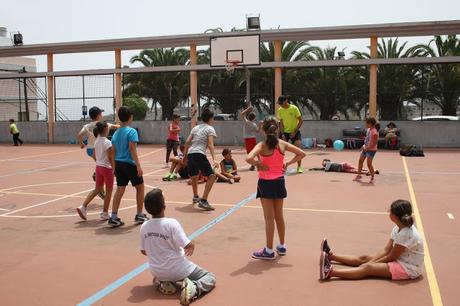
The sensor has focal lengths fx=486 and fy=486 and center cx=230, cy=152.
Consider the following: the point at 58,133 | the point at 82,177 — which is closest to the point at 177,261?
the point at 82,177

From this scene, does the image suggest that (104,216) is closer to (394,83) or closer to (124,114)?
(124,114)

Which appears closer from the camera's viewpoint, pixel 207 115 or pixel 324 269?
pixel 324 269

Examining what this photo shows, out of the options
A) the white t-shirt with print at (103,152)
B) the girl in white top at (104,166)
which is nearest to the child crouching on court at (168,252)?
the girl in white top at (104,166)

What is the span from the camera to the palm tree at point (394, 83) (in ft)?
81.5

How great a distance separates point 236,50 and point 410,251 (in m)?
19.1

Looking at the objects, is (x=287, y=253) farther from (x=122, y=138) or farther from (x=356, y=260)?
(x=122, y=138)

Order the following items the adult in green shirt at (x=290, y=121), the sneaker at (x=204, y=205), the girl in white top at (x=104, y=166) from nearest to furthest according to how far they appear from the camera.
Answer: the girl in white top at (x=104, y=166) → the sneaker at (x=204, y=205) → the adult in green shirt at (x=290, y=121)

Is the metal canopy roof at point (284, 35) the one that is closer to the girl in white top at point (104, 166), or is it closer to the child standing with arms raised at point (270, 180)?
the girl in white top at point (104, 166)

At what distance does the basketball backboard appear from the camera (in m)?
22.9

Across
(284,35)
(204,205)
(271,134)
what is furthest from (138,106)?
(271,134)

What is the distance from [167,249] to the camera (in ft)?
15.4

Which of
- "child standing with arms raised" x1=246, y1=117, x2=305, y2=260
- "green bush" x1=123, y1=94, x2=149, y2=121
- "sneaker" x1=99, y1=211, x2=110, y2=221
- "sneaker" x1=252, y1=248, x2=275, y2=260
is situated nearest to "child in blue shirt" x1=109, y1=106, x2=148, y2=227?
"sneaker" x1=99, y1=211, x2=110, y2=221

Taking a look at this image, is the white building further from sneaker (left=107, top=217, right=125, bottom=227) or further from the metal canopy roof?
sneaker (left=107, top=217, right=125, bottom=227)

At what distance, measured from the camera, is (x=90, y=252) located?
6.14 m
